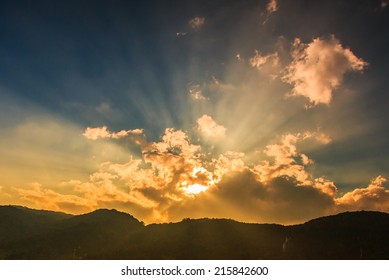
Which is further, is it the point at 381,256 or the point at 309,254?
the point at 309,254

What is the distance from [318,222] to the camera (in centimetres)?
13012

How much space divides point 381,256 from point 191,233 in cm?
7478

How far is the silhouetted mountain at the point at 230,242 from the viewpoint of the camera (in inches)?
4126

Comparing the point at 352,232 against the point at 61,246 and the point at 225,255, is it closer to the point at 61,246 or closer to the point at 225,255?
the point at 225,255

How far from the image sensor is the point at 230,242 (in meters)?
127

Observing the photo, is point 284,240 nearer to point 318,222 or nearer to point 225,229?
point 318,222

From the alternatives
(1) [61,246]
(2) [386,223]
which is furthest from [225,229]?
(1) [61,246]

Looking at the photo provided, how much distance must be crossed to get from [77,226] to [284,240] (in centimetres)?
12862

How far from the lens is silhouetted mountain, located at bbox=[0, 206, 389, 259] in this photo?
104812mm

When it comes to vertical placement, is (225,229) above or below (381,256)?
above
